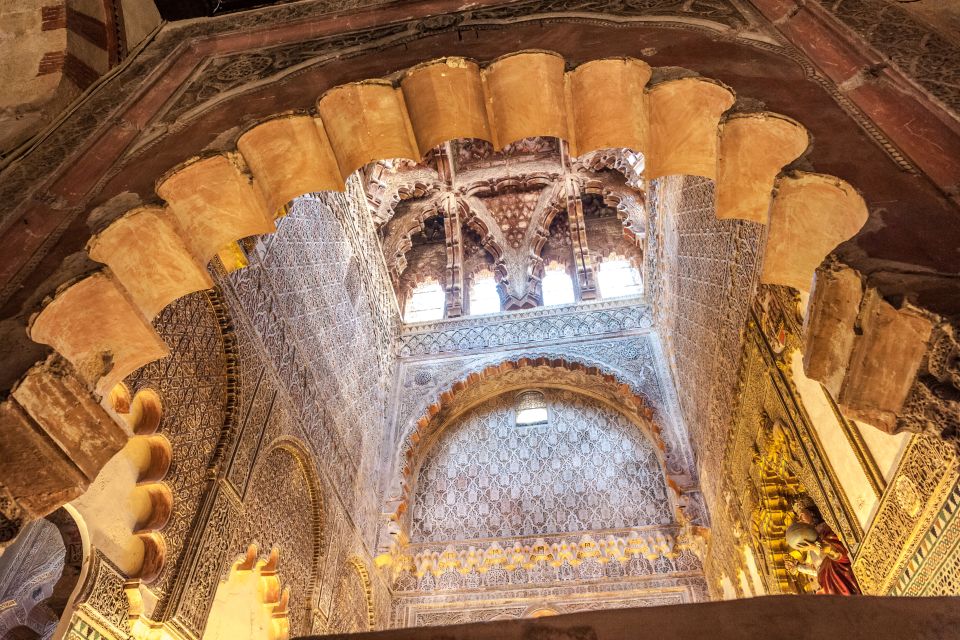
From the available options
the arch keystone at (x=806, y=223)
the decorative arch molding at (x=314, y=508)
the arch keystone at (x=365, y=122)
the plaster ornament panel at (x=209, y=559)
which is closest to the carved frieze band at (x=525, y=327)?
the decorative arch molding at (x=314, y=508)

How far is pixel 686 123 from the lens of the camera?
3305 mm

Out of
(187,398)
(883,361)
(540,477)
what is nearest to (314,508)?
(187,398)

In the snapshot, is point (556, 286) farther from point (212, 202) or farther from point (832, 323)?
point (832, 323)

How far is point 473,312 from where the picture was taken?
920 cm

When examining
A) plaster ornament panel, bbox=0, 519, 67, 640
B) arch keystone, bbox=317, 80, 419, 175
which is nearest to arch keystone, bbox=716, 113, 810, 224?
arch keystone, bbox=317, 80, 419, 175

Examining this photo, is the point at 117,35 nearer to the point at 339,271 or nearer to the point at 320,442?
the point at 339,271

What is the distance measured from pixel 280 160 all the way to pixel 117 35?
8.10ft

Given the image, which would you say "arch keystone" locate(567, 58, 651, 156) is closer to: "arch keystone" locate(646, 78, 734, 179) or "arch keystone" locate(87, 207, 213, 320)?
"arch keystone" locate(646, 78, 734, 179)

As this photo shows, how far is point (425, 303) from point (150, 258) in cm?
654

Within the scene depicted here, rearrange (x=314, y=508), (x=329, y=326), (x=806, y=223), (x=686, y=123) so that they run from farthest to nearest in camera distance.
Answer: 1. (x=329, y=326)
2. (x=314, y=508)
3. (x=686, y=123)
4. (x=806, y=223)

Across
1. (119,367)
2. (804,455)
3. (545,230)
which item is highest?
(545,230)

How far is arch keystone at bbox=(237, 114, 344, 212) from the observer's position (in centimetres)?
343

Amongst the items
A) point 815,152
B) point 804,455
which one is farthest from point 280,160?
point 804,455

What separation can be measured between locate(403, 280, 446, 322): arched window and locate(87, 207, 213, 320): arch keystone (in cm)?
603
